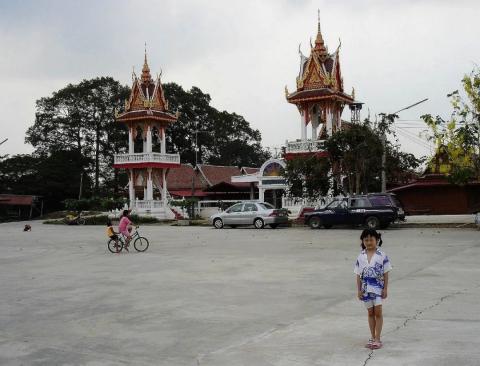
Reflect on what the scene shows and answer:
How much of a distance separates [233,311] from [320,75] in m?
35.9

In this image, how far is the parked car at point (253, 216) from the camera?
31219mm

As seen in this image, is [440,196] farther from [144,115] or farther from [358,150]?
[144,115]

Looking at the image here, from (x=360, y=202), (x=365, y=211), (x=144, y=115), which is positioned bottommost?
(x=365, y=211)

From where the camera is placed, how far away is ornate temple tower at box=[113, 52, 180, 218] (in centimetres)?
4703

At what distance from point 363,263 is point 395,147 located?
30.8 m

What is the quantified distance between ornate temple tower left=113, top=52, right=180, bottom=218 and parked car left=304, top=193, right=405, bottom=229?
20.5 metres

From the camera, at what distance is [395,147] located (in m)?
36.2

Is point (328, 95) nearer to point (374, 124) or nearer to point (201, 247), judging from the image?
point (374, 124)

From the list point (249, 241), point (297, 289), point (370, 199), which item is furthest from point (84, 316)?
point (370, 199)

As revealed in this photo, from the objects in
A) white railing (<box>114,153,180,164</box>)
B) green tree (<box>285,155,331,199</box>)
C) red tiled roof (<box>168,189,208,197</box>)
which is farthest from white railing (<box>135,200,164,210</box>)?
green tree (<box>285,155,331,199</box>)

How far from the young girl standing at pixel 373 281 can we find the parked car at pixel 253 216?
80.2ft

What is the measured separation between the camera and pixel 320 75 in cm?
4288

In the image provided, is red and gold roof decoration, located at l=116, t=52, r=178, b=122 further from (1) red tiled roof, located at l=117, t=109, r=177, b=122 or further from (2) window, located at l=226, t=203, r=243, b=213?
(2) window, located at l=226, t=203, r=243, b=213

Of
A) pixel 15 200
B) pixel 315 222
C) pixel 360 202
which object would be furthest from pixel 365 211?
pixel 15 200
